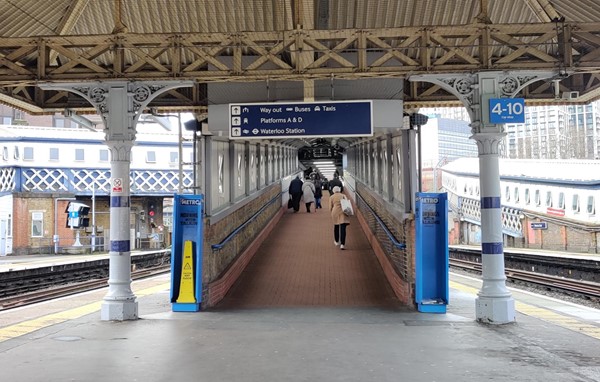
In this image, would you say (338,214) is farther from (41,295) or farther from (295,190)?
(295,190)

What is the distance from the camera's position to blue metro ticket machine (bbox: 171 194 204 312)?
419 inches

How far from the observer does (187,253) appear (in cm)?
1070

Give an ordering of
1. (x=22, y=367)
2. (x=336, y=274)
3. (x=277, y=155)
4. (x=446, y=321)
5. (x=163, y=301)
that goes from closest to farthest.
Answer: (x=22, y=367) < (x=446, y=321) < (x=163, y=301) < (x=336, y=274) < (x=277, y=155)

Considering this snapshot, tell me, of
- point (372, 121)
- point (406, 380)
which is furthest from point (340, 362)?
point (372, 121)

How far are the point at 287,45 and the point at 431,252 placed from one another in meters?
4.40

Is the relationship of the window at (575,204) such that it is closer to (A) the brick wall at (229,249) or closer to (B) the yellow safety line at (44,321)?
(A) the brick wall at (229,249)

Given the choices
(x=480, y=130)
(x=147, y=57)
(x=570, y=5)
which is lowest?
(x=480, y=130)

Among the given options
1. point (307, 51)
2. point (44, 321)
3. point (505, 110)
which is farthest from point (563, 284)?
point (44, 321)

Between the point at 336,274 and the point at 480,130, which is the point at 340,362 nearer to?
the point at 480,130

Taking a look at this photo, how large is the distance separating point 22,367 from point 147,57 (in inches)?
206

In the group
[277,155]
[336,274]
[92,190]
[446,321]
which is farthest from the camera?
[92,190]

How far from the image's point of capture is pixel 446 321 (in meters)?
9.55

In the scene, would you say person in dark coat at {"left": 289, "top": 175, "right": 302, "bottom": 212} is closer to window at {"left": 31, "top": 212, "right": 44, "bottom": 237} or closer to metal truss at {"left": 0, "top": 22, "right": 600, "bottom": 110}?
metal truss at {"left": 0, "top": 22, "right": 600, "bottom": 110}

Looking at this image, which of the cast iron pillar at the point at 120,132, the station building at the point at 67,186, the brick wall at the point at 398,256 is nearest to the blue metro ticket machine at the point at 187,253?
the cast iron pillar at the point at 120,132
